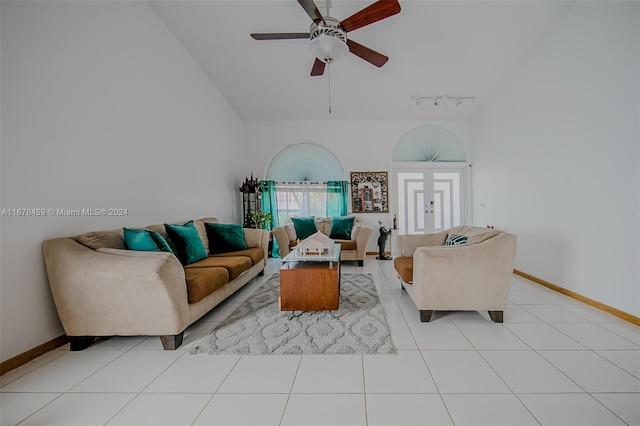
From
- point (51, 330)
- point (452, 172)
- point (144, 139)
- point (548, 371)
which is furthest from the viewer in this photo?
point (452, 172)

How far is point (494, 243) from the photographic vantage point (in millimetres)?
2250

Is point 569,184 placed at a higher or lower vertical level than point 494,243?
higher

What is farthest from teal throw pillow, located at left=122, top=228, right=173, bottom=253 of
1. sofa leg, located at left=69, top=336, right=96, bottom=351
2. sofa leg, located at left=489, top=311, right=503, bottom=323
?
sofa leg, located at left=489, top=311, right=503, bottom=323

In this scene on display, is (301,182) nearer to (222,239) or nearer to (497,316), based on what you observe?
(222,239)

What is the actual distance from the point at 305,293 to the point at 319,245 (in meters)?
0.50

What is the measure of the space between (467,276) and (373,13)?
7.81ft

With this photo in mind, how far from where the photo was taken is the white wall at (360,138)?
5535 millimetres

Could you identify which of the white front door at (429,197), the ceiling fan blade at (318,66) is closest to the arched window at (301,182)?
the white front door at (429,197)

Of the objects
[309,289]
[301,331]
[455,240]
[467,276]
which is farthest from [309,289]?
[455,240]

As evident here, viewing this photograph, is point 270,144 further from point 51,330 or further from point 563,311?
point 563,311

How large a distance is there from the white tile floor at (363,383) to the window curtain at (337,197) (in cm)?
346

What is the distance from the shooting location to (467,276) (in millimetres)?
2264

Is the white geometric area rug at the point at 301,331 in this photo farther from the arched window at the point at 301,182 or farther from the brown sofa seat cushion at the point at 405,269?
the arched window at the point at 301,182

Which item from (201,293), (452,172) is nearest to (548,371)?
(201,293)
